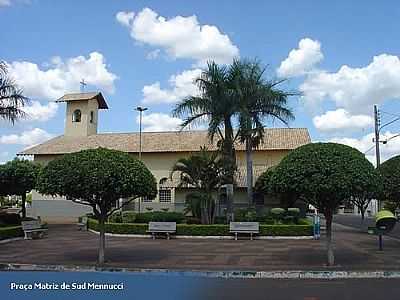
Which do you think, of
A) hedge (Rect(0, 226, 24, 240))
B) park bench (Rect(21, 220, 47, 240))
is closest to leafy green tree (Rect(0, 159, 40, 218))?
park bench (Rect(21, 220, 47, 240))

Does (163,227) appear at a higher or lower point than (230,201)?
lower

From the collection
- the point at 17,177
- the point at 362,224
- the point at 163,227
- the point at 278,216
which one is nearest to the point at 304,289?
the point at 163,227

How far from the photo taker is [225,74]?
83.5 ft

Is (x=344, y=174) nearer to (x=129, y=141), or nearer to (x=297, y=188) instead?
(x=297, y=188)

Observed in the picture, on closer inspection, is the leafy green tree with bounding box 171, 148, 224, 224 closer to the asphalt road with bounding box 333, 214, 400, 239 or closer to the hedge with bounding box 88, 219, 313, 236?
the hedge with bounding box 88, 219, 313, 236

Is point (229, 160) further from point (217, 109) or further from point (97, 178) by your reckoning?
point (97, 178)

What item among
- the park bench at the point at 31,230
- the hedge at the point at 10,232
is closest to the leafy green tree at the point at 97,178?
the hedge at the point at 10,232

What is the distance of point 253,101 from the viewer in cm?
2500

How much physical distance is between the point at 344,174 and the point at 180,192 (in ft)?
82.6

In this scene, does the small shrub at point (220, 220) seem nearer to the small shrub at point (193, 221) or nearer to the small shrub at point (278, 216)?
Answer: the small shrub at point (193, 221)

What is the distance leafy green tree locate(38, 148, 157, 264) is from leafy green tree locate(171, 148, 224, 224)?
10.7 meters

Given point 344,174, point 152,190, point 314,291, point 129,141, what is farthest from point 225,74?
point 129,141

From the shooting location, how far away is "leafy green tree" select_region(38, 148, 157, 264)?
13781 mm

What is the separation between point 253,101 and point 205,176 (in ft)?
15.4
